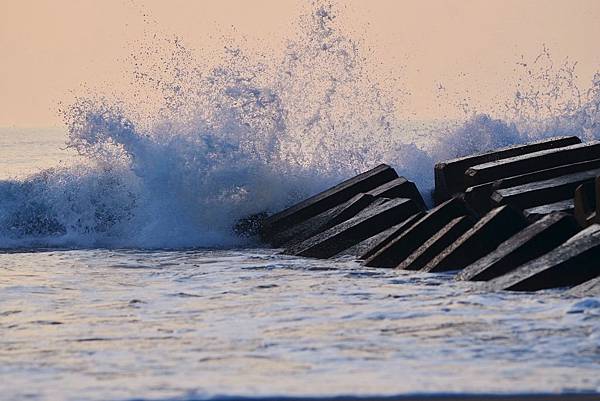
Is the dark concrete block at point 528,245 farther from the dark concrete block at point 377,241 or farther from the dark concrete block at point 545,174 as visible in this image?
the dark concrete block at point 545,174

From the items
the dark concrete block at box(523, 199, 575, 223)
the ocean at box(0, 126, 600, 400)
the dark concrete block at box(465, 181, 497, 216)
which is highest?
the dark concrete block at box(465, 181, 497, 216)

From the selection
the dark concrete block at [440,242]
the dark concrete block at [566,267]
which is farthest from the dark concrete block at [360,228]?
the dark concrete block at [566,267]

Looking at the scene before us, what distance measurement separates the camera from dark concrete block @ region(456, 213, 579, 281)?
7715 mm

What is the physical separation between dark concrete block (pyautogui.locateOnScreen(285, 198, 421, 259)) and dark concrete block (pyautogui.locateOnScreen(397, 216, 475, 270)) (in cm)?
111

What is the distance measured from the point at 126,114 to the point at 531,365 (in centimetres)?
926

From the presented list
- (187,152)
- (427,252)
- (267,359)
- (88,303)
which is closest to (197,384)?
(267,359)

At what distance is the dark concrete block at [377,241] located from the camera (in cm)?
923

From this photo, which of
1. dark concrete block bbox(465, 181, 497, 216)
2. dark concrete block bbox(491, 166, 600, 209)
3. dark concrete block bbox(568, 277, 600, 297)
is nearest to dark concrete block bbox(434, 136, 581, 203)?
dark concrete block bbox(465, 181, 497, 216)

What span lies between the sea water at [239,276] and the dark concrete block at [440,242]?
0.61 feet

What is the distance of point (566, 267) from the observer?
7273 mm

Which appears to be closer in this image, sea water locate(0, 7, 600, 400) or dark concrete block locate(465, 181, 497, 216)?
sea water locate(0, 7, 600, 400)

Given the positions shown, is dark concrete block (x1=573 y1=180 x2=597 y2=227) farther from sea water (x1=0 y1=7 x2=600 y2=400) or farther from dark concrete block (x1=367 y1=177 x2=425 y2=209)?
dark concrete block (x1=367 y1=177 x2=425 y2=209)

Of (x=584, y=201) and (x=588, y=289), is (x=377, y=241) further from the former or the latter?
(x=588, y=289)

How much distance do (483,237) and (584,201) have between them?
2.52 ft
